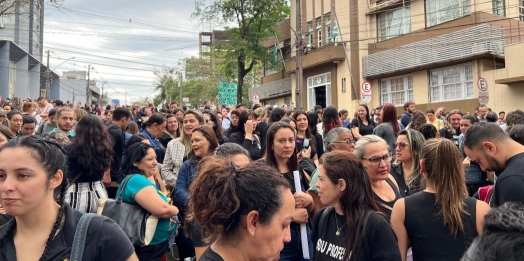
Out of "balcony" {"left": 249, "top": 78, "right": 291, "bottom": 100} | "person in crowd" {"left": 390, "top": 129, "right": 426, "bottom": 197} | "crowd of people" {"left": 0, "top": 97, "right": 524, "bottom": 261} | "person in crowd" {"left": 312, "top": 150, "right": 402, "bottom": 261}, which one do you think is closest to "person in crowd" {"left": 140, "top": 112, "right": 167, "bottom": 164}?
"crowd of people" {"left": 0, "top": 97, "right": 524, "bottom": 261}

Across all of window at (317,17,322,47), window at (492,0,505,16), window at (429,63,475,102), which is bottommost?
window at (429,63,475,102)

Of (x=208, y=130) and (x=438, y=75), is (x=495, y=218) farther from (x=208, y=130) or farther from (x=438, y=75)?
(x=438, y=75)

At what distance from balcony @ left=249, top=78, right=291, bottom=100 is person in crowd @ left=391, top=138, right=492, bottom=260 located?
31.6 meters

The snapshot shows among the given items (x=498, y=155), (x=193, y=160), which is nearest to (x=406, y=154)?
(x=498, y=155)

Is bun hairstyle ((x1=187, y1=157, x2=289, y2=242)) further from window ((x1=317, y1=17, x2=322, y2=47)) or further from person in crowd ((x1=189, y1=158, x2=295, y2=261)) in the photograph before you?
window ((x1=317, y1=17, x2=322, y2=47))

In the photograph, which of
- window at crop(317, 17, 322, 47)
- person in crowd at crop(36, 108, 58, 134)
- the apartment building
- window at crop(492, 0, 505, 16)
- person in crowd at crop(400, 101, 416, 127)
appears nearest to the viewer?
person in crowd at crop(36, 108, 58, 134)

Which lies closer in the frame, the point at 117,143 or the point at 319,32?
the point at 117,143

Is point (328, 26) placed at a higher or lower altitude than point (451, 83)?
higher

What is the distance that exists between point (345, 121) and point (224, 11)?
2492cm

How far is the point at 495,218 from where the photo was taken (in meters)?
1.25

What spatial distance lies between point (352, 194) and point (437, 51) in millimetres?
20726

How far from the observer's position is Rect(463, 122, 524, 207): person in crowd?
3041mm

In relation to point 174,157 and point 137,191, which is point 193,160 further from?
point 174,157

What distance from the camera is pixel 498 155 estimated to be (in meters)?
3.36
